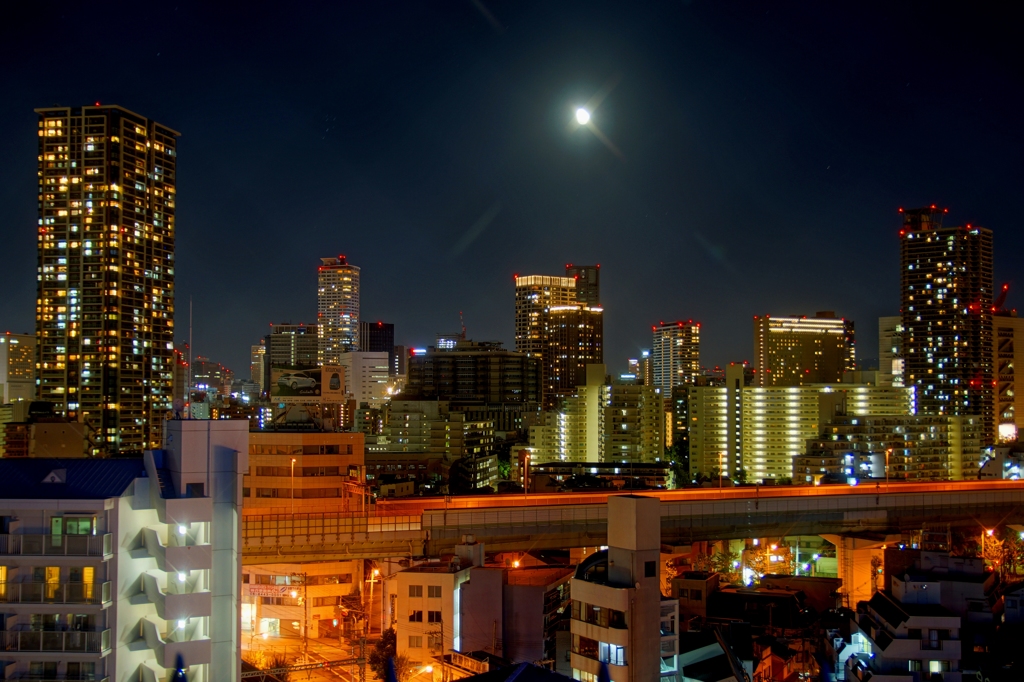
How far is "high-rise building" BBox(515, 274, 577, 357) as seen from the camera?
126625 millimetres

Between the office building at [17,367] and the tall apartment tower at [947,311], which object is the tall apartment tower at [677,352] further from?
the office building at [17,367]

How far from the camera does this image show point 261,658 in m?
20.4

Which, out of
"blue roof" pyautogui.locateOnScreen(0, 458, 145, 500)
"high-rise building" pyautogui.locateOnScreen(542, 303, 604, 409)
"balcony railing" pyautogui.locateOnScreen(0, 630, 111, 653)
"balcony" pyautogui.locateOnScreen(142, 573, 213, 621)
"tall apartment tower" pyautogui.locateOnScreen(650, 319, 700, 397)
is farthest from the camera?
"tall apartment tower" pyautogui.locateOnScreen(650, 319, 700, 397)

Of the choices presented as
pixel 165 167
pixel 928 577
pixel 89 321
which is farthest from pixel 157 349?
pixel 928 577

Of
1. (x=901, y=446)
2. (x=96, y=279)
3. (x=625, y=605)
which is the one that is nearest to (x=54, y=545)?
(x=625, y=605)

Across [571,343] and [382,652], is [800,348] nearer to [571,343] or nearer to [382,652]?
[571,343]

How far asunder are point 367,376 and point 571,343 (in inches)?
1215

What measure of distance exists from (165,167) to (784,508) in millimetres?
56329

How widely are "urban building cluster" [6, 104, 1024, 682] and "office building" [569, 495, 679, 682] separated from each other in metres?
0.05

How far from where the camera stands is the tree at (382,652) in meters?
19.3

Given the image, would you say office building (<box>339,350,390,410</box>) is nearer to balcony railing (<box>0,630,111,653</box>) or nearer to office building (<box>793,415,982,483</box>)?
office building (<box>793,415,982,483</box>)

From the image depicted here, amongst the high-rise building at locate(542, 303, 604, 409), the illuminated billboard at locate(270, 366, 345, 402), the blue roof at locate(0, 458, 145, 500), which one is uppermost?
the high-rise building at locate(542, 303, 604, 409)

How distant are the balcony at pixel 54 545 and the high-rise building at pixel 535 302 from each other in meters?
112

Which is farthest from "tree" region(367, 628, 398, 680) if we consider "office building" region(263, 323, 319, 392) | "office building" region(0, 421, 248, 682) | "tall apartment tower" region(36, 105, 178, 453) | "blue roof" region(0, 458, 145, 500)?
"office building" region(263, 323, 319, 392)
